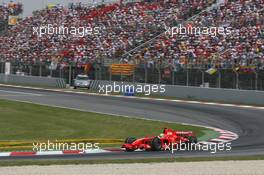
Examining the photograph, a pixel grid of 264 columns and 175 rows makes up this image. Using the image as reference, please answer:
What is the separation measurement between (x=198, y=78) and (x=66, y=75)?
15.4 m

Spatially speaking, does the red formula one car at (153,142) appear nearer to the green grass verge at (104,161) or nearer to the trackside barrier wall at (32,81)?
the green grass verge at (104,161)

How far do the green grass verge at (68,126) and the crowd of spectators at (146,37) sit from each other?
10665mm

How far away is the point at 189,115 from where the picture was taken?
968 inches

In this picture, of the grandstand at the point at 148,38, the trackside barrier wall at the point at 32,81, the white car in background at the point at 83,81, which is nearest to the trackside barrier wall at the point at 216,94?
the grandstand at the point at 148,38

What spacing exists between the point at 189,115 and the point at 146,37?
18736mm

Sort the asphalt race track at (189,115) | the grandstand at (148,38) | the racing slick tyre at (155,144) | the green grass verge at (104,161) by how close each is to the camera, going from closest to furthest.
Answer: the green grass verge at (104,161) < the asphalt race track at (189,115) < the racing slick tyre at (155,144) < the grandstand at (148,38)

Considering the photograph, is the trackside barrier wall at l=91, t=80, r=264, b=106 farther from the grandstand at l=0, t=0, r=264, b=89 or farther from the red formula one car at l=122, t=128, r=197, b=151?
the red formula one car at l=122, t=128, r=197, b=151

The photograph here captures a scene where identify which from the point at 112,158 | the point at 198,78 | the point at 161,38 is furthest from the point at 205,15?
the point at 112,158

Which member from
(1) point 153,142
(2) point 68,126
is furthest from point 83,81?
(1) point 153,142

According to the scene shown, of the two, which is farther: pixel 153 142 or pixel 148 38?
pixel 148 38

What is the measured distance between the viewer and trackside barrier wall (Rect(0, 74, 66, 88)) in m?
45.8

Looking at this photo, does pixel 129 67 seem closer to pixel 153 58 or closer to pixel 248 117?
pixel 153 58

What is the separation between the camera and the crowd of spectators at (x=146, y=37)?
33.4m

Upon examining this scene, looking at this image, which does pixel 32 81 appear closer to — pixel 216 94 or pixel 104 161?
pixel 216 94
